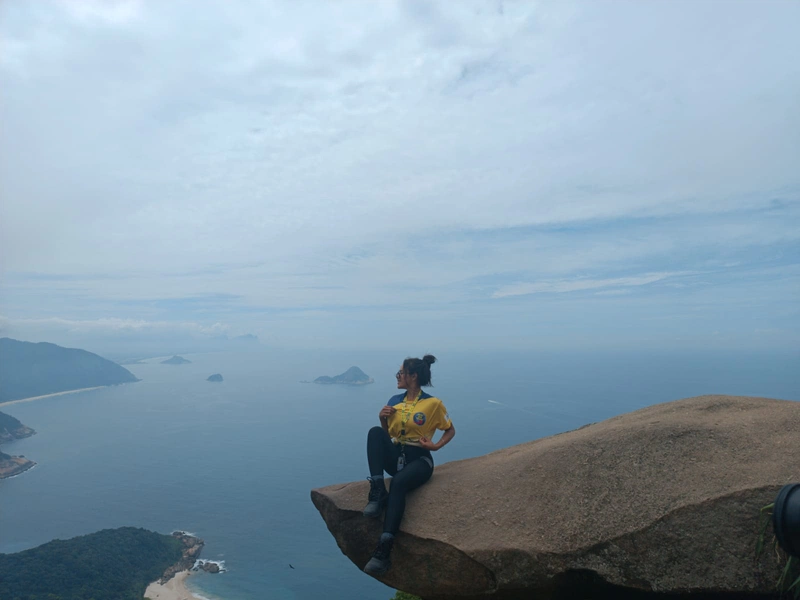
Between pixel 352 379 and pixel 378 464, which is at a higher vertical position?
pixel 378 464

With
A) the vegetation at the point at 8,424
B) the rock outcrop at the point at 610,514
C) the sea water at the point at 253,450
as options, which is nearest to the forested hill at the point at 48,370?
the sea water at the point at 253,450

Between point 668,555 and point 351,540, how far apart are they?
3.66m

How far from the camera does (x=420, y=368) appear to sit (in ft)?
20.9

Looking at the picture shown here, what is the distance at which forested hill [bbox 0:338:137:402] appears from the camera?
422 ft

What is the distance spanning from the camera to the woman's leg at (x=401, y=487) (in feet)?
18.7

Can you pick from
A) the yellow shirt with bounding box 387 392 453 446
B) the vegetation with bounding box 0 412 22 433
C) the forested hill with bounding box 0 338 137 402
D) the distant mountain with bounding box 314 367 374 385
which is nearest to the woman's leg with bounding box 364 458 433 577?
the yellow shirt with bounding box 387 392 453 446

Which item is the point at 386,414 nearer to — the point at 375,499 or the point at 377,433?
the point at 377,433

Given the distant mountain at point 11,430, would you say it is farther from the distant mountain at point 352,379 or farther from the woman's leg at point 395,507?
the woman's leg at point 395,507

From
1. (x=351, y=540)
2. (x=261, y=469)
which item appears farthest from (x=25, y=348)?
(x=351, y=540)

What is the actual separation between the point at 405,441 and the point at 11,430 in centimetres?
9801

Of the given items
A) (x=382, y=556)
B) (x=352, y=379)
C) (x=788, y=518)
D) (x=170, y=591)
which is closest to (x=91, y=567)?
(x=170, y=591)

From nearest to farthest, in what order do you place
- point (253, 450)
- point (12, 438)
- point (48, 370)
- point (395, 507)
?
point (395, 507) → point (253, 450) → point (12, 438) → point (48, 370)

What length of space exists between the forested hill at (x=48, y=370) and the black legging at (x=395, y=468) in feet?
493

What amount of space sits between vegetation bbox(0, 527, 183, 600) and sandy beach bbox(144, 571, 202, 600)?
0.53m
